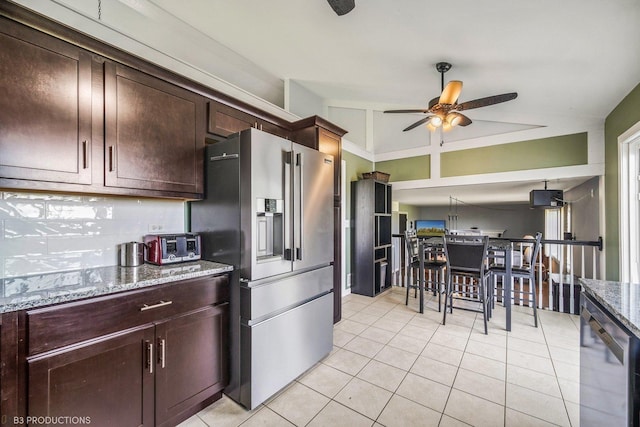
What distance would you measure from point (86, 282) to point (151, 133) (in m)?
1.00

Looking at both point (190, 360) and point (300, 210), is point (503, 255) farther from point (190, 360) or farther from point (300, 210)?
point (190, 360)

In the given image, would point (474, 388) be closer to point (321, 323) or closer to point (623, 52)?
point (321, 323)

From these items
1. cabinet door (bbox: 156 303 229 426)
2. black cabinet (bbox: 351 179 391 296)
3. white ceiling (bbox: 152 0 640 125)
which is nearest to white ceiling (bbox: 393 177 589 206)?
black cabinet (bbox: 351 179 391 296)

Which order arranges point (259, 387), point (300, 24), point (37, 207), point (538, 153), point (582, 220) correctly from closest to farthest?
point (37, 207) → point (259, 387) → point (300, 24) → point (538, 153) → point (582, 220)

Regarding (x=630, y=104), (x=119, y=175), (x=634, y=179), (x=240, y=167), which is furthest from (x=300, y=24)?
(x=634, y=179)

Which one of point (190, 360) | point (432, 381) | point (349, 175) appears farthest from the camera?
point (349, 175)

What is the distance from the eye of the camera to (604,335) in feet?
3.62

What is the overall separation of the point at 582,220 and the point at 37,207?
20.7ft

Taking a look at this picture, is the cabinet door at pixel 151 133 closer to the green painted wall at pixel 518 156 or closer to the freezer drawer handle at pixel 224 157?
the freezer drawer handle at pixel 224 157

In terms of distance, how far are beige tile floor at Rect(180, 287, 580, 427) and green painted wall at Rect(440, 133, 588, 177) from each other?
2.07 metres

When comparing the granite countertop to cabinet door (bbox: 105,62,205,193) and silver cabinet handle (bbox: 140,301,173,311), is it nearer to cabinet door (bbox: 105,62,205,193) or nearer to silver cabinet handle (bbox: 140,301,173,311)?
silver cabinet handle (bbox: 140,301,173,311)

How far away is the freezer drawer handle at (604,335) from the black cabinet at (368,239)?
2879mm

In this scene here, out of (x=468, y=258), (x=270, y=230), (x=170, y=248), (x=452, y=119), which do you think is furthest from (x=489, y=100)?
(x=170, y=248)

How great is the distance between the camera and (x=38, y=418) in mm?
1111
